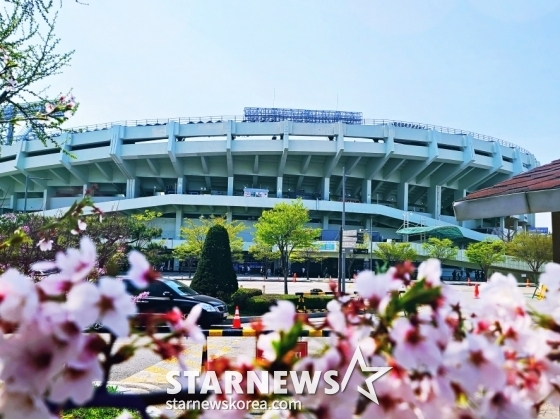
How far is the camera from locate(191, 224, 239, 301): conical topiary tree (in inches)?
600

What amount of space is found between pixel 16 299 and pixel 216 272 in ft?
49.5

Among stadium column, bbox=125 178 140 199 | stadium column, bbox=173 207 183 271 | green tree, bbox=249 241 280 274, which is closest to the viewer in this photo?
green tree, bbox=249 241 280 274

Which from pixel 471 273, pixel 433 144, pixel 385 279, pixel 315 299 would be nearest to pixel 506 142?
pixel 433 144

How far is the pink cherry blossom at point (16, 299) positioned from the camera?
23.7 inches

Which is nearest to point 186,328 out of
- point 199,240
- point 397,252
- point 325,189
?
point 199,240

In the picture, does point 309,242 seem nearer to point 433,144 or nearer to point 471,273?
point 433,144

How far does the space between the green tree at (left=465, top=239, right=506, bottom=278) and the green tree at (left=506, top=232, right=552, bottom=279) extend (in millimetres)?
3300

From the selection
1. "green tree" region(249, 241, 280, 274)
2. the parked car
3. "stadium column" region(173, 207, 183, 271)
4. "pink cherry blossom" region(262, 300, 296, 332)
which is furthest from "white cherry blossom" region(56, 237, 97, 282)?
"stadium column" region(173, 207, 183, 271)

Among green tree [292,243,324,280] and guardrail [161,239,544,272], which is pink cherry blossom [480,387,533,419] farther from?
guardrail [161,239,544,272]

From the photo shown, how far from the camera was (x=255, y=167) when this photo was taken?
46125 mm

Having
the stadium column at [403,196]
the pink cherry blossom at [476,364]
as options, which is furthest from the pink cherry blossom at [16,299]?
the stadium column at [403,196]

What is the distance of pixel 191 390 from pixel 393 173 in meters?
49.8

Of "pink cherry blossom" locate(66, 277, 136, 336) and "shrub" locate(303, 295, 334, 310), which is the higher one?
"pink cherry blossom" locate(66, 277, 136, 336)

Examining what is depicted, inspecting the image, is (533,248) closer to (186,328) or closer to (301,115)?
(301,115)
